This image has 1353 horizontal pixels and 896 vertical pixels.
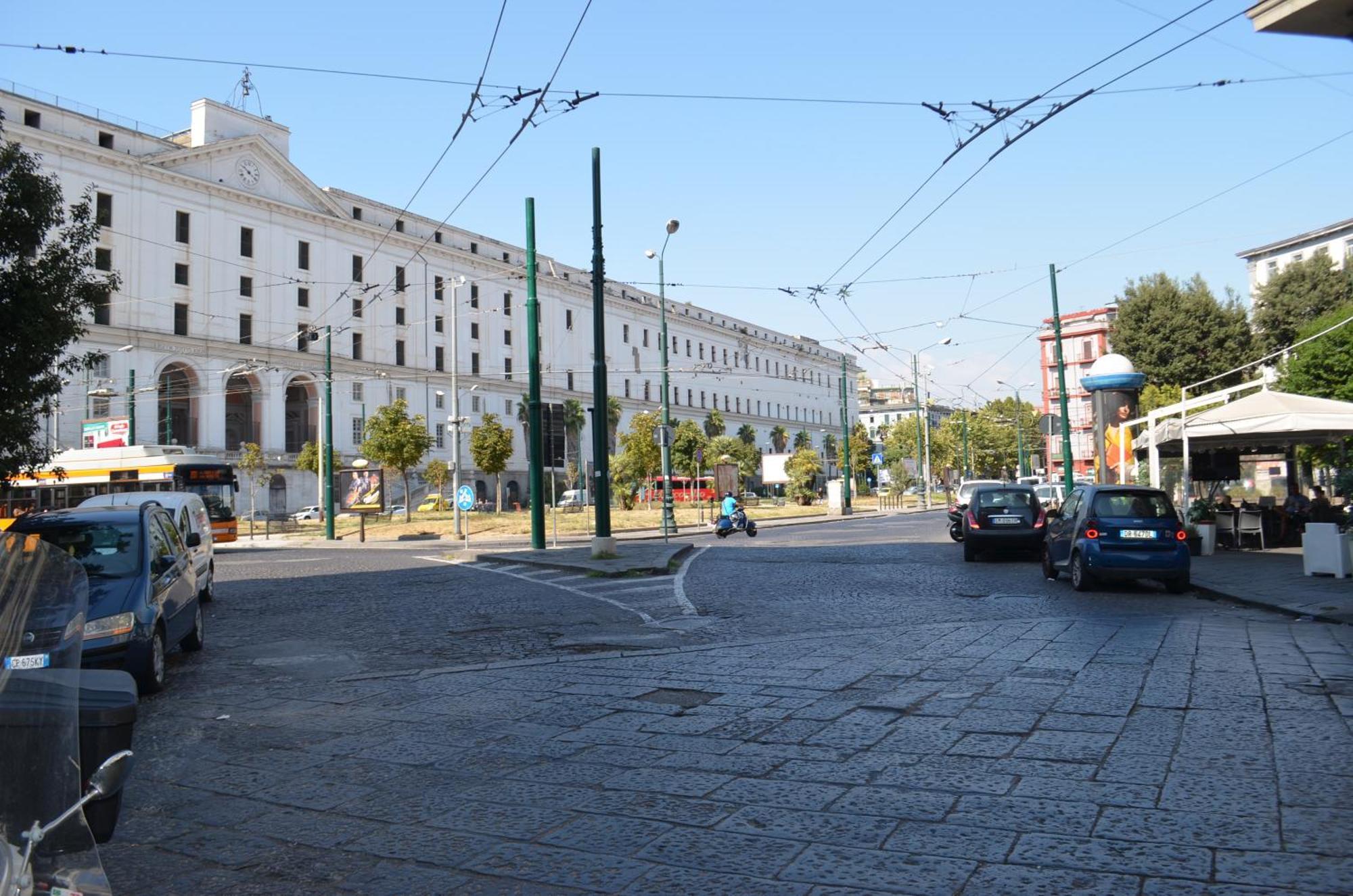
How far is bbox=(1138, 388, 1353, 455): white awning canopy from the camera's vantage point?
1723 cm

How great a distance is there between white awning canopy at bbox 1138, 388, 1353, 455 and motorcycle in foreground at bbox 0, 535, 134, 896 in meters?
19.1

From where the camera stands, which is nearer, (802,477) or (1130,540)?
(1130,540)

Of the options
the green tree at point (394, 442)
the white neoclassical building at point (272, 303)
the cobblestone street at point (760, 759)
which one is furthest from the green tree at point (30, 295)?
the green tree at point (394, 442)

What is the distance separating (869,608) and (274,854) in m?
9.10

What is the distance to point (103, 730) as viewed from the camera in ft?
8.13

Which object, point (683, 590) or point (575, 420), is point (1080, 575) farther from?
point (575, 420)

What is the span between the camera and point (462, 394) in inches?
2977

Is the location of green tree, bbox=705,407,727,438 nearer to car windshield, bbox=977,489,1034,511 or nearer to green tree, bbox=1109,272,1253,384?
green tree, bbox=1109,272,1253,384

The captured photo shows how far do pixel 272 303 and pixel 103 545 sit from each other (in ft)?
186

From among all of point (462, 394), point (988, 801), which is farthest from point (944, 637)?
point (462, 394)

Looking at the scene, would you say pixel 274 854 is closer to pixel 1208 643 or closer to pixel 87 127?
pixel 1208 643

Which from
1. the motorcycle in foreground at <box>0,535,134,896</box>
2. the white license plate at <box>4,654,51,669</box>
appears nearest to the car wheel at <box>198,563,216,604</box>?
the motorcycle in foreground at <box>0,535,134,896</box>

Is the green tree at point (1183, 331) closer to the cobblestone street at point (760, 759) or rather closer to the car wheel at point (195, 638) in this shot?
the cobblestone street at point (760, 759)

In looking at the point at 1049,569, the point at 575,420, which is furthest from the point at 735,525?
the point at 575,420
